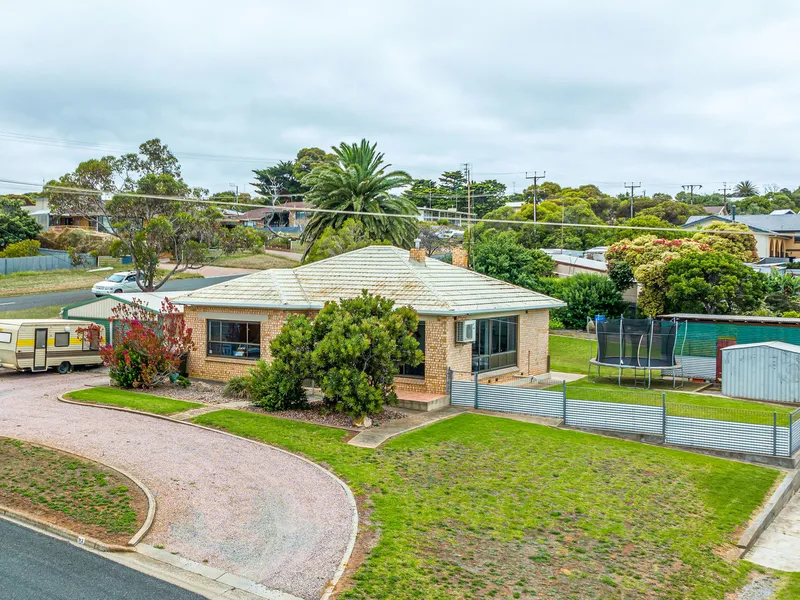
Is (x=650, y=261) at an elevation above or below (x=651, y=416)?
above

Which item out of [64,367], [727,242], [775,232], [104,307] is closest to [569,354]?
[104,307]

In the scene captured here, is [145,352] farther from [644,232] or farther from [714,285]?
[644,232]

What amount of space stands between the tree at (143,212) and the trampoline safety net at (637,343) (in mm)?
28839

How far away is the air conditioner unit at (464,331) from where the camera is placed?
2467 centimetres

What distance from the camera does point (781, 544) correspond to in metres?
14.5

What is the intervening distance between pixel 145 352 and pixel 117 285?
84.9 feet

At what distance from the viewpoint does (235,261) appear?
72.4 metres

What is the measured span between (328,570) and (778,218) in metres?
91.5

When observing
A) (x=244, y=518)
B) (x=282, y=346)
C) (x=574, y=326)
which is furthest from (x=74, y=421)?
(x=574, y=326)

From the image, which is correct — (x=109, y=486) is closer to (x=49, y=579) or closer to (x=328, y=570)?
(x=49, y=579)

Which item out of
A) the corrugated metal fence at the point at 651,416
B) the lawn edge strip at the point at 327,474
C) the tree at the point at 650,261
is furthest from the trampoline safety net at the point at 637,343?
the lawn edge strip at the point at 327,474

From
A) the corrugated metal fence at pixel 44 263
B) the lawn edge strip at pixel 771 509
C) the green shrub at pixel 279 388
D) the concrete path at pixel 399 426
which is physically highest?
the corrugated metal fence at pixel 44 263

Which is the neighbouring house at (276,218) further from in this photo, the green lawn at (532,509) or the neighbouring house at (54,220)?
the green lawn at (532,509)

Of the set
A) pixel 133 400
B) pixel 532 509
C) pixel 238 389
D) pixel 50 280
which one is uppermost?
pixel 50 280
